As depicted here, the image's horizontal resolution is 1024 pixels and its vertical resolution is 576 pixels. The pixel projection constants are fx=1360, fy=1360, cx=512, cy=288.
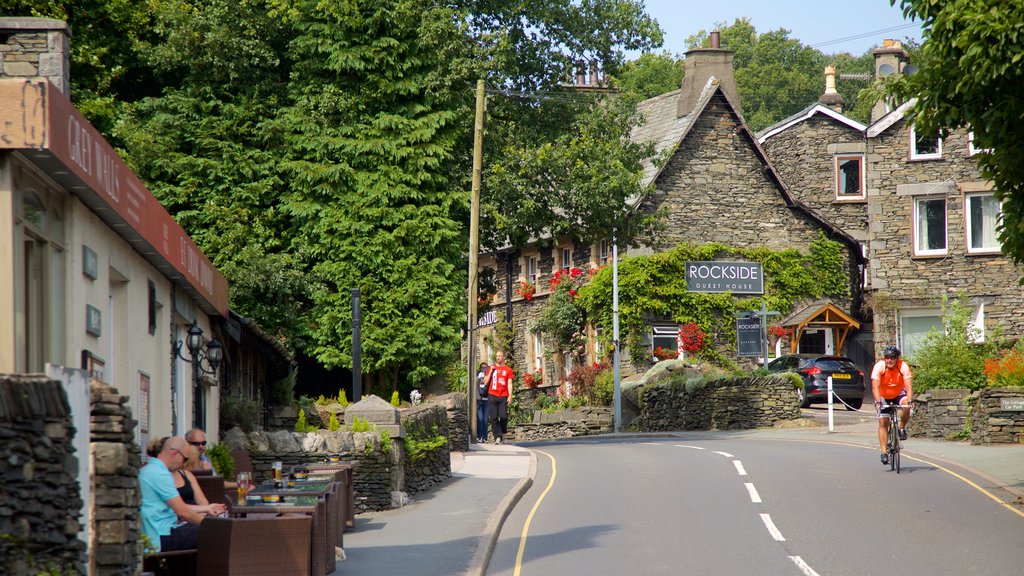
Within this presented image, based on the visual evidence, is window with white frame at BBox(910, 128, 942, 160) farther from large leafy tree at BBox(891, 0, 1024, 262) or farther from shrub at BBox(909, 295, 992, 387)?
large leafy tree at BBox(891, 0, 1024, 262)

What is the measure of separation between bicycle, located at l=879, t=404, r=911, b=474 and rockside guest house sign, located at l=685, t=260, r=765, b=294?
2517 cm

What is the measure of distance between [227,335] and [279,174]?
31.5 feet

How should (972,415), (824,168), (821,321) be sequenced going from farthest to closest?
(824,168) → (821,321) → (972,415)

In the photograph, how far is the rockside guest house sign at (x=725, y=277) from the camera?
45312 millimetres

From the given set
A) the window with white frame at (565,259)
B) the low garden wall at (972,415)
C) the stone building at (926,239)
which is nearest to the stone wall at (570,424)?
the window with white frame at (565,259)

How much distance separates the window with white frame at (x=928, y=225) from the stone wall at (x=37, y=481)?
38974mm

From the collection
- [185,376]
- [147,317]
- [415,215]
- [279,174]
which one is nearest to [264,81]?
[279,174]

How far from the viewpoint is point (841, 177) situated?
51.8 m

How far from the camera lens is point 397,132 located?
31062 millimetres

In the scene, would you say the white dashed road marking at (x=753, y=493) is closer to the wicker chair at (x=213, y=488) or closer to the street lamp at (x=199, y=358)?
the wicker chair at (x=213, y=488)

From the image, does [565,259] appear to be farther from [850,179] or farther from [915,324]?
[915,324]

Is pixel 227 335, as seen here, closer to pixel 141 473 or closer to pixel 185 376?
pixel 185 376

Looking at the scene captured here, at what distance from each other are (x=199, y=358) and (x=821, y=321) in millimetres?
30732

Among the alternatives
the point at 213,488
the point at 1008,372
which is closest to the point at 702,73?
the point at 1008,372
